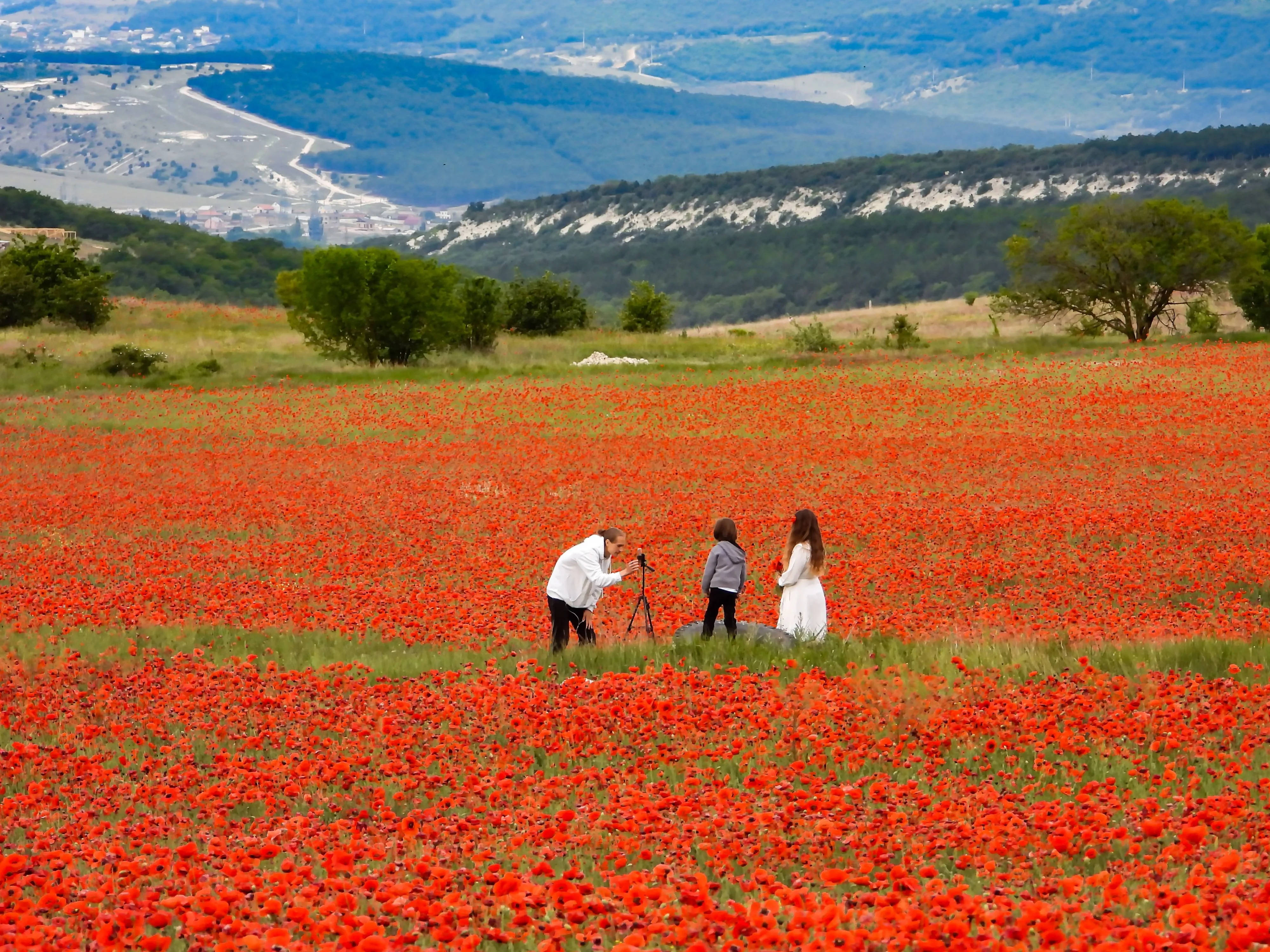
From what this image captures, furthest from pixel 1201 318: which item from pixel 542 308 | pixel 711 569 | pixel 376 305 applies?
pixel 711 569

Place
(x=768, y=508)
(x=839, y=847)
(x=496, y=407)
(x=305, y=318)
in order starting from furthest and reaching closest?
(x=305, y=318) < (x=496, y=407) < (x=768, y=508) < (x=839, y=847)

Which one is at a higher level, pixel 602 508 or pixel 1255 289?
pixel 1255 289

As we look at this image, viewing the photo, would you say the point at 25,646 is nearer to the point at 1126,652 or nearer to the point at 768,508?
the point at 1126,652

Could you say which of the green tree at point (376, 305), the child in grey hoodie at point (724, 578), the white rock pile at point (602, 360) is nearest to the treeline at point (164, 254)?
the green tree at point (376, 305)

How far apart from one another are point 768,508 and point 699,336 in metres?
45.9

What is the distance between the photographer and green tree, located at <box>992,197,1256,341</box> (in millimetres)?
55406

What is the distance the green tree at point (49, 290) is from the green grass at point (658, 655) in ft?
165

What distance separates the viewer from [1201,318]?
59.5 metres

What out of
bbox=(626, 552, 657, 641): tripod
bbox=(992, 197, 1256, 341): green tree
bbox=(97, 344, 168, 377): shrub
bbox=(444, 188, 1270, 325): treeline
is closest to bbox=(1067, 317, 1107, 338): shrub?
bbox=(992, 197, 1256, 341): green tree

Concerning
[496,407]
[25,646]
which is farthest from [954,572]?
[496,407]

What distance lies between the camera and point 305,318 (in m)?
55.2

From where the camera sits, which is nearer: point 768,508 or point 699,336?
point 768,508

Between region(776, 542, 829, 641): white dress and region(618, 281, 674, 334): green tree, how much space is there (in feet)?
197

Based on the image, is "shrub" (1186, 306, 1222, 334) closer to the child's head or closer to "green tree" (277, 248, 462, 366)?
"green tree" (277, 248, 462, 366)
